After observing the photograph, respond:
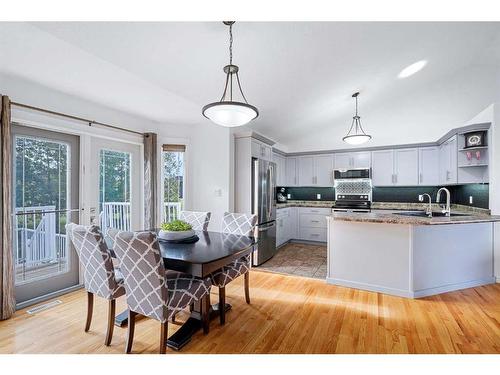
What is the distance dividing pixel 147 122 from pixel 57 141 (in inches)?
51.3

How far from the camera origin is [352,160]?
18.4 feet

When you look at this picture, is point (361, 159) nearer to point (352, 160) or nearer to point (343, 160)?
point (352, 160)

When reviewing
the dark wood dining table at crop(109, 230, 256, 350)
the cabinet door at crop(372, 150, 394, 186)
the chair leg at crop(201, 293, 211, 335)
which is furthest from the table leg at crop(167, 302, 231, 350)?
the cabinet door at crop(372, 150, 394, 186)

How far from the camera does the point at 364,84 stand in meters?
3.68

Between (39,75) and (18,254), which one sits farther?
(18,254)

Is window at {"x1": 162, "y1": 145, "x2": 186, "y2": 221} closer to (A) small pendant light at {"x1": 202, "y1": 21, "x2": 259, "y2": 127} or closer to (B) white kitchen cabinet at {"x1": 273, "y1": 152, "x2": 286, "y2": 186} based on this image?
(A) small pendant light at {"x1": 202, "y1": 21, "x2": 259, "y2": 127}

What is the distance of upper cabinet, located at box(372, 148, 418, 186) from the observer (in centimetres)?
513

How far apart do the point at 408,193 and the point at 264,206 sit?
3466 mm

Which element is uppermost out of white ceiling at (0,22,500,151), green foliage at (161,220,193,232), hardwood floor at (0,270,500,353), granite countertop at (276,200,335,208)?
white ceiling at (0,22,500,151)

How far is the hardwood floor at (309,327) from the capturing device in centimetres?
193

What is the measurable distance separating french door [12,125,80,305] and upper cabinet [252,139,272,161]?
2431 mm

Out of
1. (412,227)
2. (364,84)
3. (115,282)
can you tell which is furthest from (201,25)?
(412,227)

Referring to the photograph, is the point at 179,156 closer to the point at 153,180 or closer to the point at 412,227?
the point at 153,180
